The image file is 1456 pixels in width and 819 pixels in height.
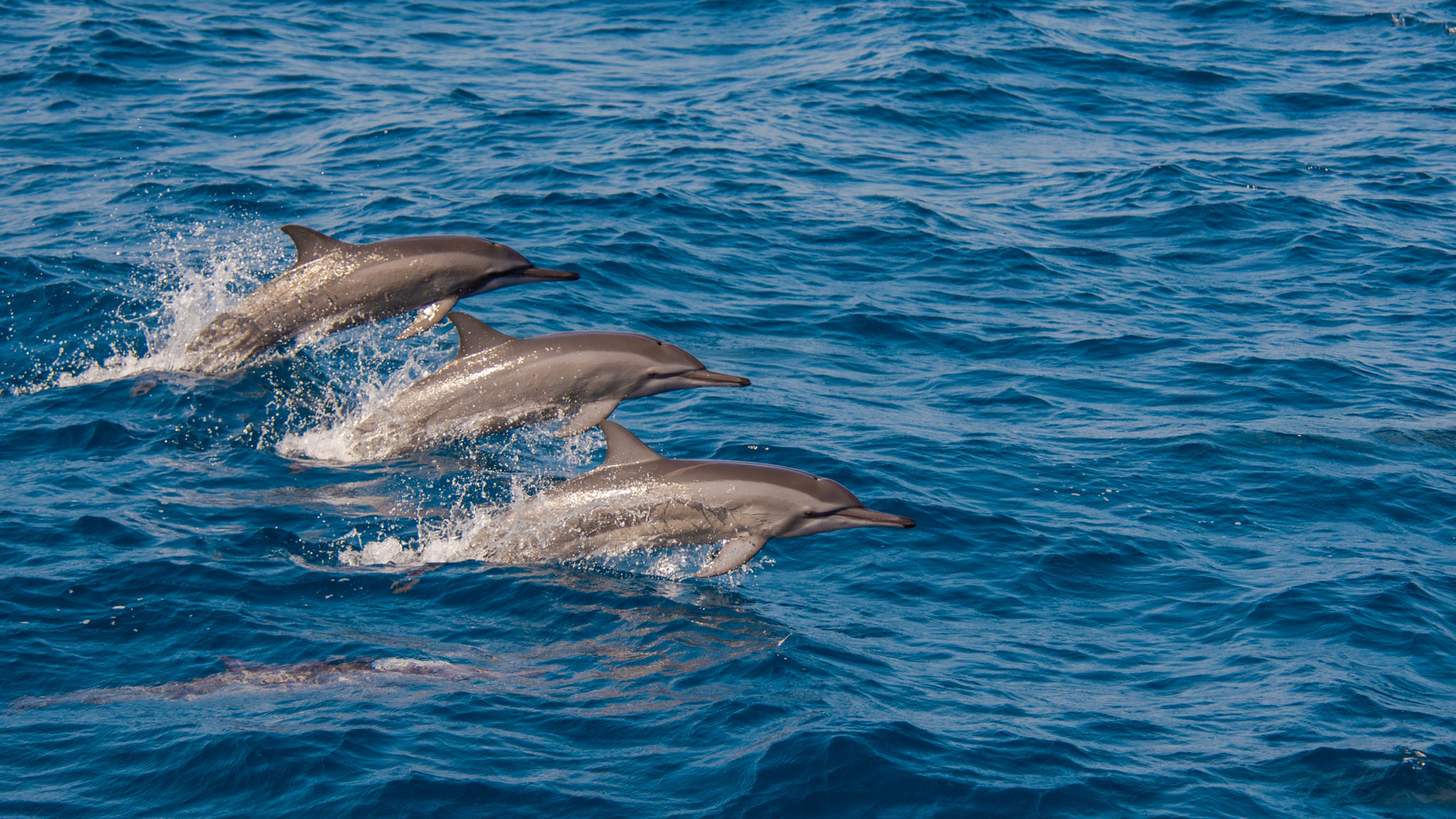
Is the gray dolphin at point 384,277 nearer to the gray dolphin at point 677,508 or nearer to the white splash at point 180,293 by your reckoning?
the white splash at point 180,293

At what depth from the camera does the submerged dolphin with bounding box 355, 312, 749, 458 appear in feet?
35.5

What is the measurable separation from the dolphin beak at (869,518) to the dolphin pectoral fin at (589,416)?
2161mm

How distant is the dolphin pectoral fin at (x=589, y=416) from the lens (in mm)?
10680

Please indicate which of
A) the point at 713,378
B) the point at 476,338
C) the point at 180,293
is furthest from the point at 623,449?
the point at 180,293

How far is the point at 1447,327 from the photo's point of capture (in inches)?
599

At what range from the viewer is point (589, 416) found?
10727 mm

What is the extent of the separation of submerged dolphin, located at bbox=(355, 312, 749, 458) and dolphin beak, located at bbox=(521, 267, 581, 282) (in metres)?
0.46

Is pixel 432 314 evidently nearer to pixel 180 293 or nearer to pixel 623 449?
pixel 623 449

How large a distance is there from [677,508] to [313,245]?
14.0 ft

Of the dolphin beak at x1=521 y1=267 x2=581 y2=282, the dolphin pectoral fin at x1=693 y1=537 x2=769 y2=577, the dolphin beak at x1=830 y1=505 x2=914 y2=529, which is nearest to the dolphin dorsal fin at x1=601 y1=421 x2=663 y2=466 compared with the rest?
the dolphin pectoral fin at x1=693 y1=537 x2=769 y2=577

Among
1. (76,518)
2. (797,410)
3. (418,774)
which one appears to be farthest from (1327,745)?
(76,518)

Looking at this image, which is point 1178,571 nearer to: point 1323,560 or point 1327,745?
point 1323,560

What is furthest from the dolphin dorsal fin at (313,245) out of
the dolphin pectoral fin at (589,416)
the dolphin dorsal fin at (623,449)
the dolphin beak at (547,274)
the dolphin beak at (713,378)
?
the dolphin dorsal fin at (623,449)

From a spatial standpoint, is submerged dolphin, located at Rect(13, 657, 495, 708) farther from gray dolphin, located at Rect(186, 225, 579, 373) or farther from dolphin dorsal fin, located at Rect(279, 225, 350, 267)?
dolphin dorsal fin, located at Rect(279, 225, 350, 267)
